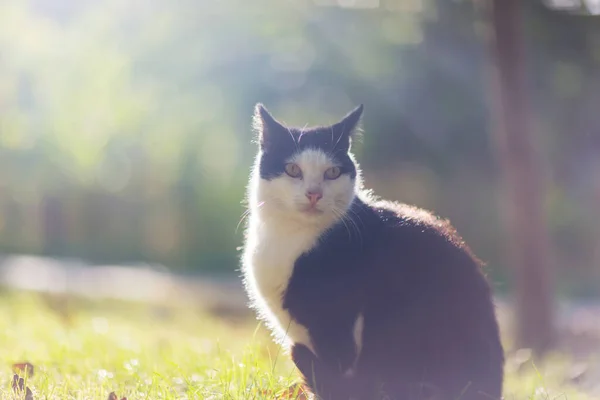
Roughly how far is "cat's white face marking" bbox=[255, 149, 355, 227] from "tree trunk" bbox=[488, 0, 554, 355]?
345 cm

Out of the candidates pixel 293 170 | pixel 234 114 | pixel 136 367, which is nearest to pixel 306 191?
pixel 293 170

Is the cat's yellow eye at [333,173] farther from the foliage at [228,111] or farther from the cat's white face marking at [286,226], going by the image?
the foliage at [228,111]

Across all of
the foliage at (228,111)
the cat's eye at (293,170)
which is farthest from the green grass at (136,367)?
the foliage at (228,111)

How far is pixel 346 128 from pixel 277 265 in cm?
76

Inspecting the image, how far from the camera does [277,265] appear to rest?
9.27 ft

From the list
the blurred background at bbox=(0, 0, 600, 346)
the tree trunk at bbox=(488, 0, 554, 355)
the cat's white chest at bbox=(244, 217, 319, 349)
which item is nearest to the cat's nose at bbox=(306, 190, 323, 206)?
the cat's white chest at bbox=(244, 217, 319, 349)

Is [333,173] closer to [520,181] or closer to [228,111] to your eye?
[520,181]

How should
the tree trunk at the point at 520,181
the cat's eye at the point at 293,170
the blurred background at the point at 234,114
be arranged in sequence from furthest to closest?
the blurred background at the point at 234,114, the tree trunk at the point at 520,181, the cat's eye at the point at 293,170

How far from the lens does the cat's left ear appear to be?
314 centimetres

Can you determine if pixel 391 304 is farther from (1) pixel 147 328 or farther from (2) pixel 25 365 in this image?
(1) pixel 147 328

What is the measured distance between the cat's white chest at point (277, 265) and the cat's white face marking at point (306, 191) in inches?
2.9

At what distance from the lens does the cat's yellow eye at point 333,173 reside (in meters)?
3.01

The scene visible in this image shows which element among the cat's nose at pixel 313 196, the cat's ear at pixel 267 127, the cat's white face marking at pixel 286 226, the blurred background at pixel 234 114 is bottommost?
the blurred background at pixel 234 114

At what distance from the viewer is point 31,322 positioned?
4977mm
